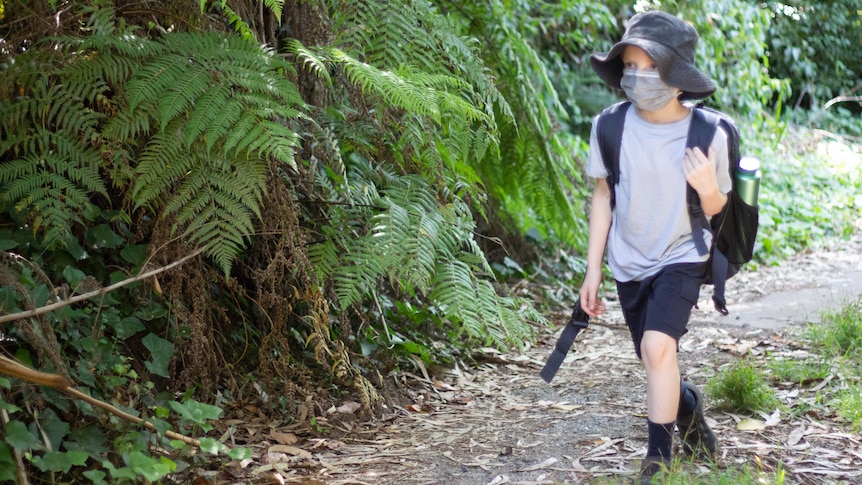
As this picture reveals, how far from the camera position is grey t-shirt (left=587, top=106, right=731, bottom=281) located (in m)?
2.86

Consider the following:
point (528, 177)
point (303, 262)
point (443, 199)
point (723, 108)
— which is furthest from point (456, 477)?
point (723, 108)

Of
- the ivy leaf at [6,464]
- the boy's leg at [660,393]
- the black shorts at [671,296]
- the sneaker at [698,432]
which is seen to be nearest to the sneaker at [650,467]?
the boy's leg at [660,393]

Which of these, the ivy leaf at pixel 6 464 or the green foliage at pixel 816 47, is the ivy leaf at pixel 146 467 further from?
the green foliage at pixel 816 47

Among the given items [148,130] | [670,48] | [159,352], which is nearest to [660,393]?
[670,48]

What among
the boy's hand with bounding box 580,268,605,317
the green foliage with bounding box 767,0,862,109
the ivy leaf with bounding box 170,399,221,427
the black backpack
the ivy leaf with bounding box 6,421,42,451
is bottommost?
the ivy leaf with bounding box 170,399,221,427

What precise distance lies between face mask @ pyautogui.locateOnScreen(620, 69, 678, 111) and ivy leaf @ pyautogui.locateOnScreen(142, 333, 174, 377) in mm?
1836

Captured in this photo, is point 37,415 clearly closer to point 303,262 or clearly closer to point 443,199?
point 303,262

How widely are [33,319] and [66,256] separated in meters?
0.51

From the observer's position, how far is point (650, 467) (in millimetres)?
2801

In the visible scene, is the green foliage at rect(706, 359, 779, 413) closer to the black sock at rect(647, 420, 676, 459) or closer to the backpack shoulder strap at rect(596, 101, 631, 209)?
the black sock at rect(647, 420, 676, 459)

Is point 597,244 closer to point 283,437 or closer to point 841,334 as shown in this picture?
point 283,437

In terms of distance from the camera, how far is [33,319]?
2592mm

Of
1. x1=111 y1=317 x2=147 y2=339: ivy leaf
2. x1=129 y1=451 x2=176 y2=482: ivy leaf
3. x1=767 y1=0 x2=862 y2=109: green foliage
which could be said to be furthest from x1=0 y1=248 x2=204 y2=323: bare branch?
x1=767 y1=0 x2=862 y2=109: green foliage

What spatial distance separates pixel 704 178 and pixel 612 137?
0.37 metres
